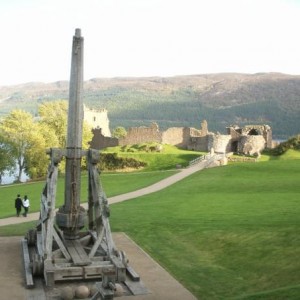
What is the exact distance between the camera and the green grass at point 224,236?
12414 mm

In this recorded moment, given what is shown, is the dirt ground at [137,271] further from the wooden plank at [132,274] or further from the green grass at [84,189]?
the green grass at [84,189]

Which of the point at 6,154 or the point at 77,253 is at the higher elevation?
the point at 77,253

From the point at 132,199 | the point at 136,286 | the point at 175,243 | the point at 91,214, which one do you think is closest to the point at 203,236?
the point at 175,243

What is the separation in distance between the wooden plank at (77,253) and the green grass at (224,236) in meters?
2.34

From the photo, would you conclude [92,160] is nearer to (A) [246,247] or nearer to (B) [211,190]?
(A) [246,247]

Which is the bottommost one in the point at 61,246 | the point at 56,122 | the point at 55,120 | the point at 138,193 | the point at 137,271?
the point at 138,193

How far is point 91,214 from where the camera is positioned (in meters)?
14.7

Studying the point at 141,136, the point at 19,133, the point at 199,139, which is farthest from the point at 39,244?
the point at 141,136

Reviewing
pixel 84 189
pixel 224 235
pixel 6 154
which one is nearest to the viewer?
pixel 224 235

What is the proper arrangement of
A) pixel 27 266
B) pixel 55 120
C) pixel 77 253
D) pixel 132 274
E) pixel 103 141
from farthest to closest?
1. pixel 103 141
2. pixel 55 120
3. pixel 77 253
4. pixel 27 266
5. pixel 132 274

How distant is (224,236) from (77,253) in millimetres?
5553

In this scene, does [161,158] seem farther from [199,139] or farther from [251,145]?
[251,145]

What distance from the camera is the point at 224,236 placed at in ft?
54.4

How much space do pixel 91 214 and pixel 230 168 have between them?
27847 millimetres
